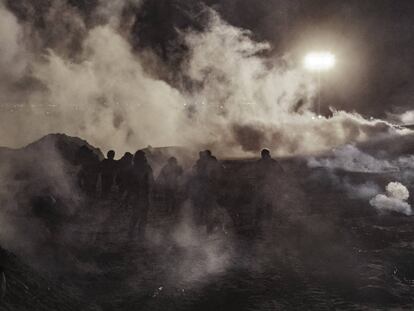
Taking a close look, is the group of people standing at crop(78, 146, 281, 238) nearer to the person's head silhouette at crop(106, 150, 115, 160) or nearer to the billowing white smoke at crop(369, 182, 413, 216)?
the person's head silhouette at crop(106, 150, 115, 160)

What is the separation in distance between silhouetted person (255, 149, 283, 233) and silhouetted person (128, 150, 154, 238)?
350cm

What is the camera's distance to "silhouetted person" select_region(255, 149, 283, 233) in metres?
12.4

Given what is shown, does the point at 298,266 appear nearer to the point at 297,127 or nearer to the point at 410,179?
the point at 410,179

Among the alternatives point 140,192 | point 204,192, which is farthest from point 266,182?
point 140,192

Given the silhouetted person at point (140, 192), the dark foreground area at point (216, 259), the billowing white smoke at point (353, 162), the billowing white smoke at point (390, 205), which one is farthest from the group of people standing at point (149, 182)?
the billowing white smoke at point (353, 162)

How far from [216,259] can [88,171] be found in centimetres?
582

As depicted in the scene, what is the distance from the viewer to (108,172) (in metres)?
12.9

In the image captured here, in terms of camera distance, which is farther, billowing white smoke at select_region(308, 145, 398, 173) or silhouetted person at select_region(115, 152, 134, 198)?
billowing white smoke at select_region(308, 145, 398, 173)

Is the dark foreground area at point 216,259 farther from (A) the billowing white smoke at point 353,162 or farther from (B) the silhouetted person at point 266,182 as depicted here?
(A) the billowing white smoke at point 353,162

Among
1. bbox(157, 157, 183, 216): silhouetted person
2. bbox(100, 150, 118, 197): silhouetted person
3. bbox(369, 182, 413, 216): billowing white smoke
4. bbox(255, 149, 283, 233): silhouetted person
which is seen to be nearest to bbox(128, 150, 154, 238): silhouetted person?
bbox(157, 157, 183, 216): silhouetted person

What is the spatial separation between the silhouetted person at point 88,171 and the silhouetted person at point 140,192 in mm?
1405

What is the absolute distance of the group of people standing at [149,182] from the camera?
11.5 meters

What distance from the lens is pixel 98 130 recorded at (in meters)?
24.6

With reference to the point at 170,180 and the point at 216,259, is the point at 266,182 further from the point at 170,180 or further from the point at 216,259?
the point at 216,259
